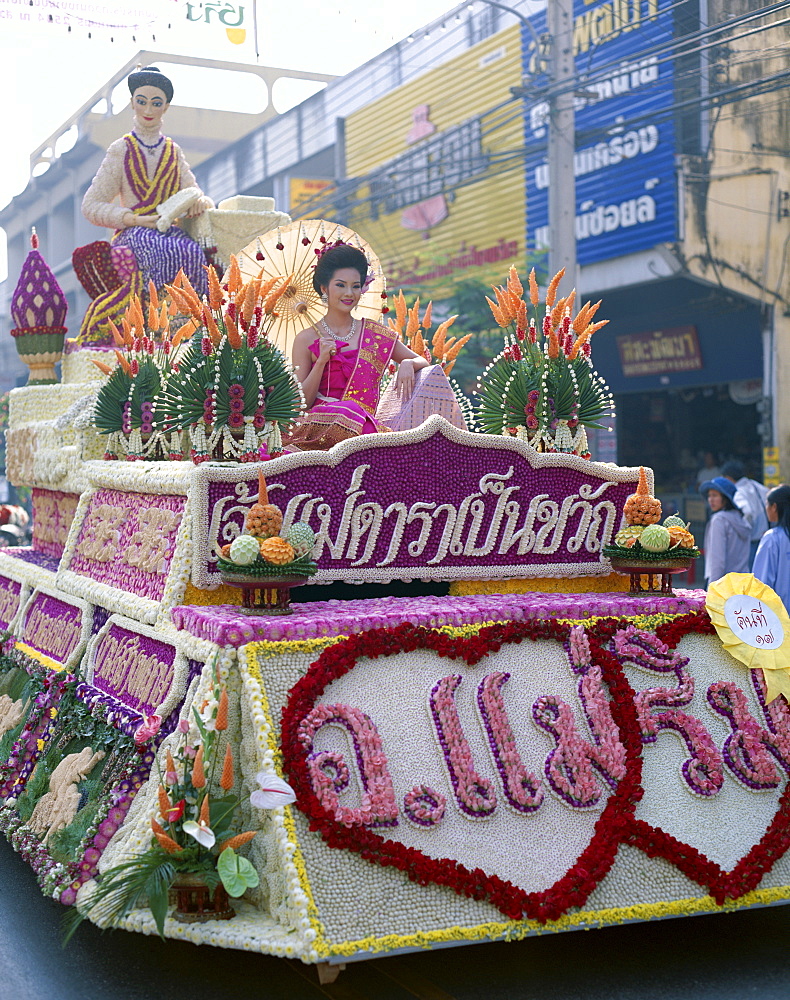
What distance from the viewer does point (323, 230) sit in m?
7.39

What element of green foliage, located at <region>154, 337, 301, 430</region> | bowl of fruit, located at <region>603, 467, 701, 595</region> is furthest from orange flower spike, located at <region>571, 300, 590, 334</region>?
green foliage, located at <region>154, 337, 301, 430</region>

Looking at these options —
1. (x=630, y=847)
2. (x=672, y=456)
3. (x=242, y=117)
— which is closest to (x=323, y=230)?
(x=630, y=847)

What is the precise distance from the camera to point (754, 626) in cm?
570

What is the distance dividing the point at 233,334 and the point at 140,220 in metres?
3.92

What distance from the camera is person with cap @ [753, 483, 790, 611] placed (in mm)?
8125

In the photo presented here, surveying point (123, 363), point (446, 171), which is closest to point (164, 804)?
point (123, 363)

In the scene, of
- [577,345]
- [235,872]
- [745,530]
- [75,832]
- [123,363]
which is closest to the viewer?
[235,872]

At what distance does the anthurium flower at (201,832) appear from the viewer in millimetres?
4402

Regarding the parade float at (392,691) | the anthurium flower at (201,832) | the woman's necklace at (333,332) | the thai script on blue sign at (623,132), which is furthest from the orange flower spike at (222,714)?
the thai script on blue sign at (623,132)

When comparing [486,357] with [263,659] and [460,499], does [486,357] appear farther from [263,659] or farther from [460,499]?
[263,659]

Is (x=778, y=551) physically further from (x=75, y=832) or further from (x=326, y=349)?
(x=75, y=832)

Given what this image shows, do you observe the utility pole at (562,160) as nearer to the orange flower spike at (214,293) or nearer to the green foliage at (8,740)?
the orange flower spike at (214,293)

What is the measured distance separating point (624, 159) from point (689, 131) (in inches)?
48.0

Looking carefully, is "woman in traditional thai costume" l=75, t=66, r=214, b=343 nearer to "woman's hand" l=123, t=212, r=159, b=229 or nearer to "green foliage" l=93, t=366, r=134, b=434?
"woman's hand" l=123, t=212, r=159, b=229
